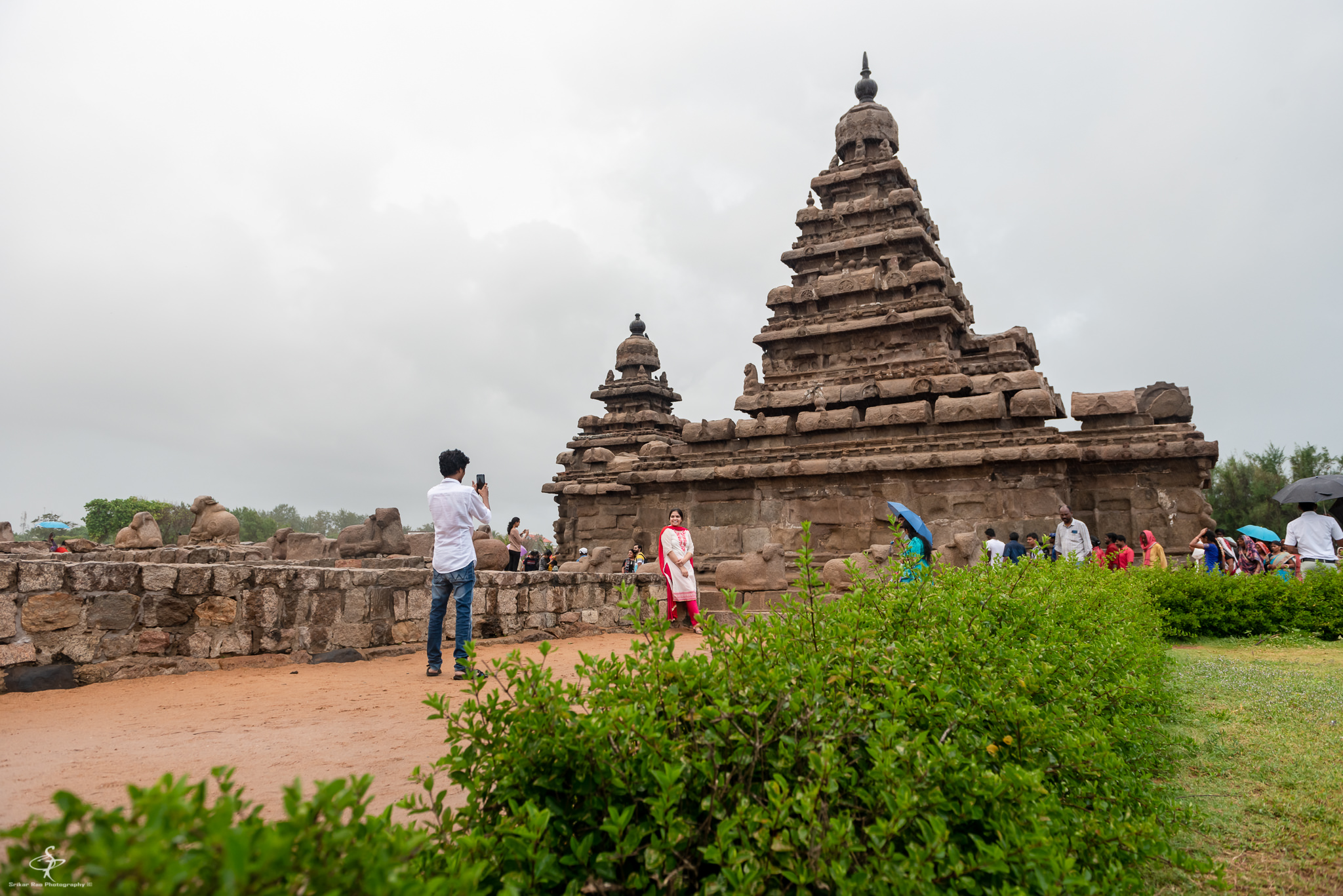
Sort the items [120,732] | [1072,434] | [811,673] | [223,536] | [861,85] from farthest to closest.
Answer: [861,85] → [223,536] → [1072,434] → [120,732] → [811,673]

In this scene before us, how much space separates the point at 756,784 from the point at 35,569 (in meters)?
5.36

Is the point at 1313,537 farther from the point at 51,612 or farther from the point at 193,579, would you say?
the point at 51,612

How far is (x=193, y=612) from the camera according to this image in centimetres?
564

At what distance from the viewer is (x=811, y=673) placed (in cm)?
198

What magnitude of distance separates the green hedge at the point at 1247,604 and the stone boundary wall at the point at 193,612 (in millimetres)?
5935

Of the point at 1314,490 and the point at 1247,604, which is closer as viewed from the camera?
the point at 1247,604

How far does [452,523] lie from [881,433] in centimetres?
828

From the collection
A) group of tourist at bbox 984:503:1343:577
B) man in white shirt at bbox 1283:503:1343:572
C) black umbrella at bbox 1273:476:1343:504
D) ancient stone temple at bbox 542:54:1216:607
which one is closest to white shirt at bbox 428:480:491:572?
group of tourist at bbox 984:503:1343:577

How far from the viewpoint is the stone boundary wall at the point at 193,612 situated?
4941mm

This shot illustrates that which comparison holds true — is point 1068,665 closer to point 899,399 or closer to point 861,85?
point 899,399

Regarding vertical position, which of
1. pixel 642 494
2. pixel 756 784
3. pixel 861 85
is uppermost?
pixel 861 85

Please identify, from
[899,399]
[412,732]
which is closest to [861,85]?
[899,399]

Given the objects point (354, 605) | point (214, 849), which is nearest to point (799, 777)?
point (214, 849)

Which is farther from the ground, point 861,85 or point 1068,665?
point 861,85
